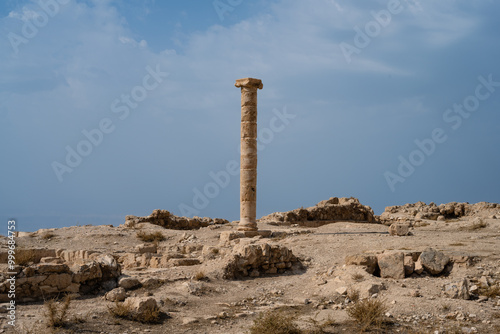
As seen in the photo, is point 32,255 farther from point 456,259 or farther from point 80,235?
point 456,259

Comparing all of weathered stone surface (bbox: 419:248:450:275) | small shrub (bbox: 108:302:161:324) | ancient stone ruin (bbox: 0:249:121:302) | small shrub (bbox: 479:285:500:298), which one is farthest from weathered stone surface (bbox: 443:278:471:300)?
ancient stone ruin (bbox: 0:249:121:302)

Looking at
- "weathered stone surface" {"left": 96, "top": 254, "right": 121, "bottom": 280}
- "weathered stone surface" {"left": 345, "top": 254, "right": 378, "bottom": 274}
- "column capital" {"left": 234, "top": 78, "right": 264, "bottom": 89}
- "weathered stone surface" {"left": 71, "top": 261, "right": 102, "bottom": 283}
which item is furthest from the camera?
"column capital" {"left": 234, "top": 78, "right": 264, "bottom": 89}

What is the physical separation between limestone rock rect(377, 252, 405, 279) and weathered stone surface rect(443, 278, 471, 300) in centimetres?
122

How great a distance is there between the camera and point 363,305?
775 centimetres

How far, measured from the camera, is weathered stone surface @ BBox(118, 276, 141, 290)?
9875mm

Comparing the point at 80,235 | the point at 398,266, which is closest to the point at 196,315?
the point at 398,266

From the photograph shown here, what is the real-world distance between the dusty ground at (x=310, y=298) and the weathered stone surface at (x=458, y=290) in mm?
173

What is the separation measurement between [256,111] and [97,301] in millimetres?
10764

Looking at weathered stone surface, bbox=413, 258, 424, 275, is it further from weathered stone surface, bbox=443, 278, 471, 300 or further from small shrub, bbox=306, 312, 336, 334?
small shrub, bbox=306, 312, 336, 334

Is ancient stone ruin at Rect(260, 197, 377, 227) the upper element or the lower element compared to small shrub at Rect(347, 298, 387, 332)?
upper

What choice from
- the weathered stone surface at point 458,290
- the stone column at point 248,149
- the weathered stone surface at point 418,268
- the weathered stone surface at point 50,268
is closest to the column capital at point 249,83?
the stone column at point 248,149

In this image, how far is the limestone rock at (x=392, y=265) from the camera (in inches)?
409

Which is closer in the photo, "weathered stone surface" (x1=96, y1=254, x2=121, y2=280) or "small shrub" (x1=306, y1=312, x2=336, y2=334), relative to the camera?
"small shrub" (x1=306, y1=312, x2=336, y2=334)

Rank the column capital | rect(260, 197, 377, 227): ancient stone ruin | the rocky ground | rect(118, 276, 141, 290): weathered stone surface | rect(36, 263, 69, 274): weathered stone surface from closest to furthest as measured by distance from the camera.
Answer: the rocky ground → rect(36, 263, 69, 274): weathered stone surface → rect(118, 276, 141, 290): weathered stone surface → the column capital → rect(260, 197, 377, 227): ancient stone ruin
